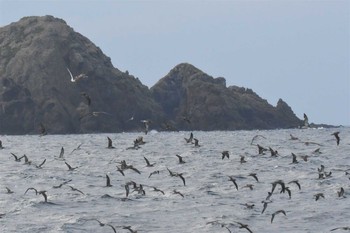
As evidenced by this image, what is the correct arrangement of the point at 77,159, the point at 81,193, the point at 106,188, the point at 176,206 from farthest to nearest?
the point at 77,159 < the point at 106,188 < the point at 81,193 < the point at 176,206

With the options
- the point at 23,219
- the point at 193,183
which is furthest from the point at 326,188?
the point at 23,219

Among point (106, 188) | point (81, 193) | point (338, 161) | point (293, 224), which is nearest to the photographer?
point (293, 224)

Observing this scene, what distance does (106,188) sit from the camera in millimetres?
45688

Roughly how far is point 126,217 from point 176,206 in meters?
4.31

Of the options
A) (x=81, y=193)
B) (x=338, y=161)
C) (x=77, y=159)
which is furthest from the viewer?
(x=77, y=159)

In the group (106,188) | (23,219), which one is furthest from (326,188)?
(23,219)

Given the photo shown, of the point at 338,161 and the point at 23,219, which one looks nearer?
the point at 23,219

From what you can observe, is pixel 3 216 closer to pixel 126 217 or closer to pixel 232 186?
pixel 126 217

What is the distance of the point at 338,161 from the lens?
67.8 meters

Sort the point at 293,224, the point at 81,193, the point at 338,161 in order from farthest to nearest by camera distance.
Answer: the point at 338,161
the point at 81,193
the point at 293,224

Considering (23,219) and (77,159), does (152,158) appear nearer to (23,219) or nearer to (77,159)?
(77,159)

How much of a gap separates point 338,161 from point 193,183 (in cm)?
2372

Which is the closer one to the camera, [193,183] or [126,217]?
[126,217]

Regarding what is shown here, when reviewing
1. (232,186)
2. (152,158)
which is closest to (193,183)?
(232,186)
